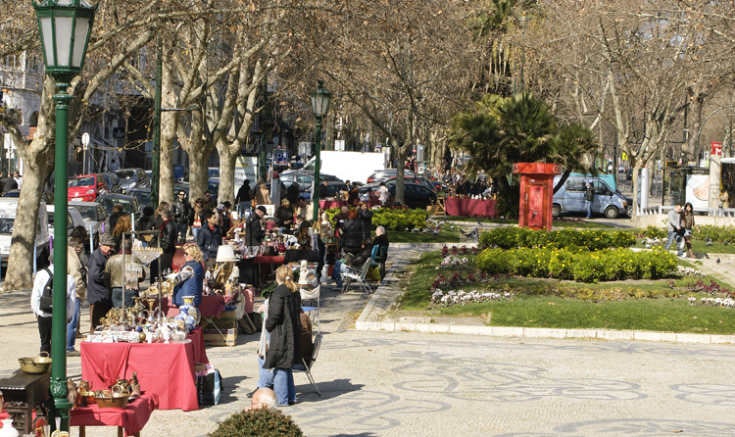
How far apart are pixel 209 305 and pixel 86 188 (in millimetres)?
31569

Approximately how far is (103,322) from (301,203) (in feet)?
86.4

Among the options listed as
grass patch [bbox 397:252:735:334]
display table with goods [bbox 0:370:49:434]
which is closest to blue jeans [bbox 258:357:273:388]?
display table with goods [bbox 0:370:49:434]

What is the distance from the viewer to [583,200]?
53.4 meters

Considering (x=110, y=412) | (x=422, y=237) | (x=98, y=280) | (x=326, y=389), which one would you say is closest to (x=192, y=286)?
(x=98, y=280)

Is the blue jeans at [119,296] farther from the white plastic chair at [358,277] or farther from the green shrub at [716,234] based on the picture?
the green shrub at [716,234]

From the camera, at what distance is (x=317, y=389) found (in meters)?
13.7

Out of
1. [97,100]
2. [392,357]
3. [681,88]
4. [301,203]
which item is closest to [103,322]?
[392,357]

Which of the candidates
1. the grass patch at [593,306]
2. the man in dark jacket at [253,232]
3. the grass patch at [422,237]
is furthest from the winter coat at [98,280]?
the grass patch at [422,237]

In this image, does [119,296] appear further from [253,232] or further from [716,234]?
[716,234]

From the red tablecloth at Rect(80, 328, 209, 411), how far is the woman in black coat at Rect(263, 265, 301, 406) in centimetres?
89

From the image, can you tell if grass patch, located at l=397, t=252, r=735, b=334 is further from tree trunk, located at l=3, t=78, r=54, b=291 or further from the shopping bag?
tree trunk, located at l=3, t=78, r=54, b=291

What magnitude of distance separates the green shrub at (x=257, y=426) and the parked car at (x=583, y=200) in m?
46.6

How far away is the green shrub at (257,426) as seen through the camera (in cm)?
714

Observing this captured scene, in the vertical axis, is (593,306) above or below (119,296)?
below
